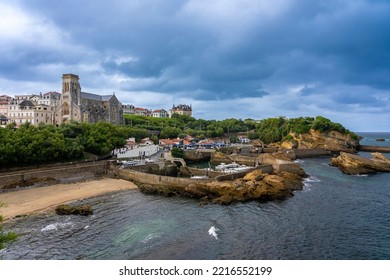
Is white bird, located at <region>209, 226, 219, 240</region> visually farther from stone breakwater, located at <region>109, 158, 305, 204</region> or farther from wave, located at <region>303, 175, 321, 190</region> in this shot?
wave, located at <region>303, 175, 321, 190</region>

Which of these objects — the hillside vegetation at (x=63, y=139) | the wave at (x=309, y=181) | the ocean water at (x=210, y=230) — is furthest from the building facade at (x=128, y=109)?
the ocean water at (x=210, y=230)

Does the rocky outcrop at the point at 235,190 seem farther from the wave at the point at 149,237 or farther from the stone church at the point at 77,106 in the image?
the stone church at the point at 77,106

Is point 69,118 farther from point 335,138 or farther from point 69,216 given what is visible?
point 335,138

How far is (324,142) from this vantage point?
329ft

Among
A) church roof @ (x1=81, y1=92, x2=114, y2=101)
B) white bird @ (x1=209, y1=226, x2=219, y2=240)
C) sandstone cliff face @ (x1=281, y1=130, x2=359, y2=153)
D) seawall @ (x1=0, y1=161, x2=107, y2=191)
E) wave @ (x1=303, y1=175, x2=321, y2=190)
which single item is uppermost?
church roof @ (x1=81, y1=92, x2=114, y2=101)

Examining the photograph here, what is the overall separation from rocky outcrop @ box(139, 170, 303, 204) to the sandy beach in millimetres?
5680

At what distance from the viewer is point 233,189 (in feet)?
124

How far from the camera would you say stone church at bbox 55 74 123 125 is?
96625 millimetres

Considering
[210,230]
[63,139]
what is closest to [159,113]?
[63,139]

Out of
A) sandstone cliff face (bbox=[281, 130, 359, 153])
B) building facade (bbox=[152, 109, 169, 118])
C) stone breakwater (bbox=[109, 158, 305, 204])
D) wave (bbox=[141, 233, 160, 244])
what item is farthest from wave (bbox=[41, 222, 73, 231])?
building facade (bbox=[152, 109, 169, 118])

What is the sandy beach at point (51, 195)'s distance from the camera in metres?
32.2

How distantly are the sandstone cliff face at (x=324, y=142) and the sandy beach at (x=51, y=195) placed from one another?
73.4 metres

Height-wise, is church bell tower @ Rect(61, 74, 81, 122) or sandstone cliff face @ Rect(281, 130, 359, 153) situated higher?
church bell tower @ Rect(61, 74, 81, 122)

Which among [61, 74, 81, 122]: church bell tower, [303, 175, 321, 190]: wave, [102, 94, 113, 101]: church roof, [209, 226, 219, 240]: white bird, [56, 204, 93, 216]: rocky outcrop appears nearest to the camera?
[209, 226, 219, 240]: white bird
